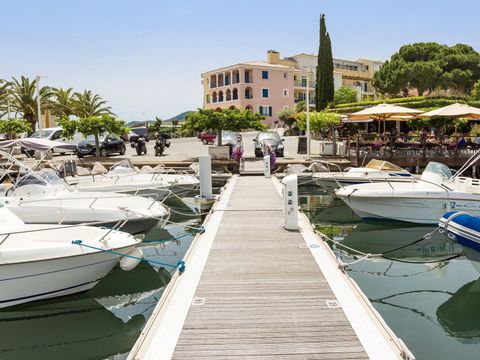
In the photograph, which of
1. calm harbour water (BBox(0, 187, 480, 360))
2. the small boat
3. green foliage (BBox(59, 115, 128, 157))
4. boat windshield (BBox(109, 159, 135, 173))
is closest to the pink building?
green foliage (BBox(59, 115, 128, 157))

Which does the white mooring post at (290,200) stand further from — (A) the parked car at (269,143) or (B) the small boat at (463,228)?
(A) the parked car at (269,143)

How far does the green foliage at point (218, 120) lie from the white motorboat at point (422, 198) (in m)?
11.4

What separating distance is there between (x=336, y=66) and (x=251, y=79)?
2589 cm

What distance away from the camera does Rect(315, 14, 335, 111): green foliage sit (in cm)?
5331

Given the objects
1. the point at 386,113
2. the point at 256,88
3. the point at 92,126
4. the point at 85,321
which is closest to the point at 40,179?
the point at 85,321

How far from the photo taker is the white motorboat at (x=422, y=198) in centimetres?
1381

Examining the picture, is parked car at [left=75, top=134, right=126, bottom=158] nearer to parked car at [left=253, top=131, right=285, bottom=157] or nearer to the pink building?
parked car at [left=253, top=131, right=285, bottom=157]

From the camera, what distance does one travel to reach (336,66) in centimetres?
8719

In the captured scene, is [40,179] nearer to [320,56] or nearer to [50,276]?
[50,276]

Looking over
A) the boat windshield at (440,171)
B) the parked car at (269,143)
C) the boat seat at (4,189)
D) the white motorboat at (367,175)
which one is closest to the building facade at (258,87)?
the parked car at (269,143)

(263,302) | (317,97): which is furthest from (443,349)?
(317,97)

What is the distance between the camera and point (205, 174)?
1650 centimetres

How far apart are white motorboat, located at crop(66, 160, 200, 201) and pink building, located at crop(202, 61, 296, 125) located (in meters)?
49.6

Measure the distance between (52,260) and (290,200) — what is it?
17.9 ft
